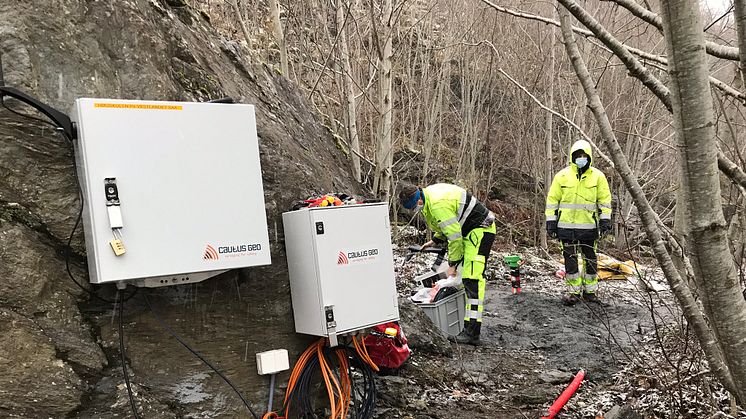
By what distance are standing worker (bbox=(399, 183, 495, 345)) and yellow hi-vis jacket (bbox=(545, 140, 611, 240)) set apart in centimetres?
222

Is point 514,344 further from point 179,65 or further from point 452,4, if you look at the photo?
point 452,4

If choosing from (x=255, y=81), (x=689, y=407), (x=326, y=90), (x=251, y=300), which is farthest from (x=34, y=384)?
(x=326, y=90)

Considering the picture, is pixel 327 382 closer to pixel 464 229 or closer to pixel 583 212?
pixel 464 229

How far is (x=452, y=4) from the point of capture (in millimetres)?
11383

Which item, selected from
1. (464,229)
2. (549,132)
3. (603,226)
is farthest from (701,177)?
(549,132)

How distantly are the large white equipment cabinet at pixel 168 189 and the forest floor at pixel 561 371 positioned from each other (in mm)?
2009

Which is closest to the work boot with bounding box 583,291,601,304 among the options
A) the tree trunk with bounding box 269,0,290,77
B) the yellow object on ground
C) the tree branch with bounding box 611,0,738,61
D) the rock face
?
the yellow object on ground

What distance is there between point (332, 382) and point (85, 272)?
179 centimetres

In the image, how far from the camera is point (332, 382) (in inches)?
157

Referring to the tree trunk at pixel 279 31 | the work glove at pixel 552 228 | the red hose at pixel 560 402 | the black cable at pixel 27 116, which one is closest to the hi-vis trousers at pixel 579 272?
the work glove at pixel 552 228

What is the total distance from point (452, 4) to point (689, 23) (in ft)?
34.9

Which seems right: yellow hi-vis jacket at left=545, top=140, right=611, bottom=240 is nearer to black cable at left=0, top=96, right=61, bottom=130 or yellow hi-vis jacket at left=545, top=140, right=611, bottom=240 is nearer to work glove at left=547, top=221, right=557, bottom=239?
work glove at left=547, top=221, right=557, bottom=239

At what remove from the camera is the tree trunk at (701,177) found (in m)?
1.43

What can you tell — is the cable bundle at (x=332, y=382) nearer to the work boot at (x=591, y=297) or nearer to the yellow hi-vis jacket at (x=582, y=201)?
the work boot at (x=591, y=297)
